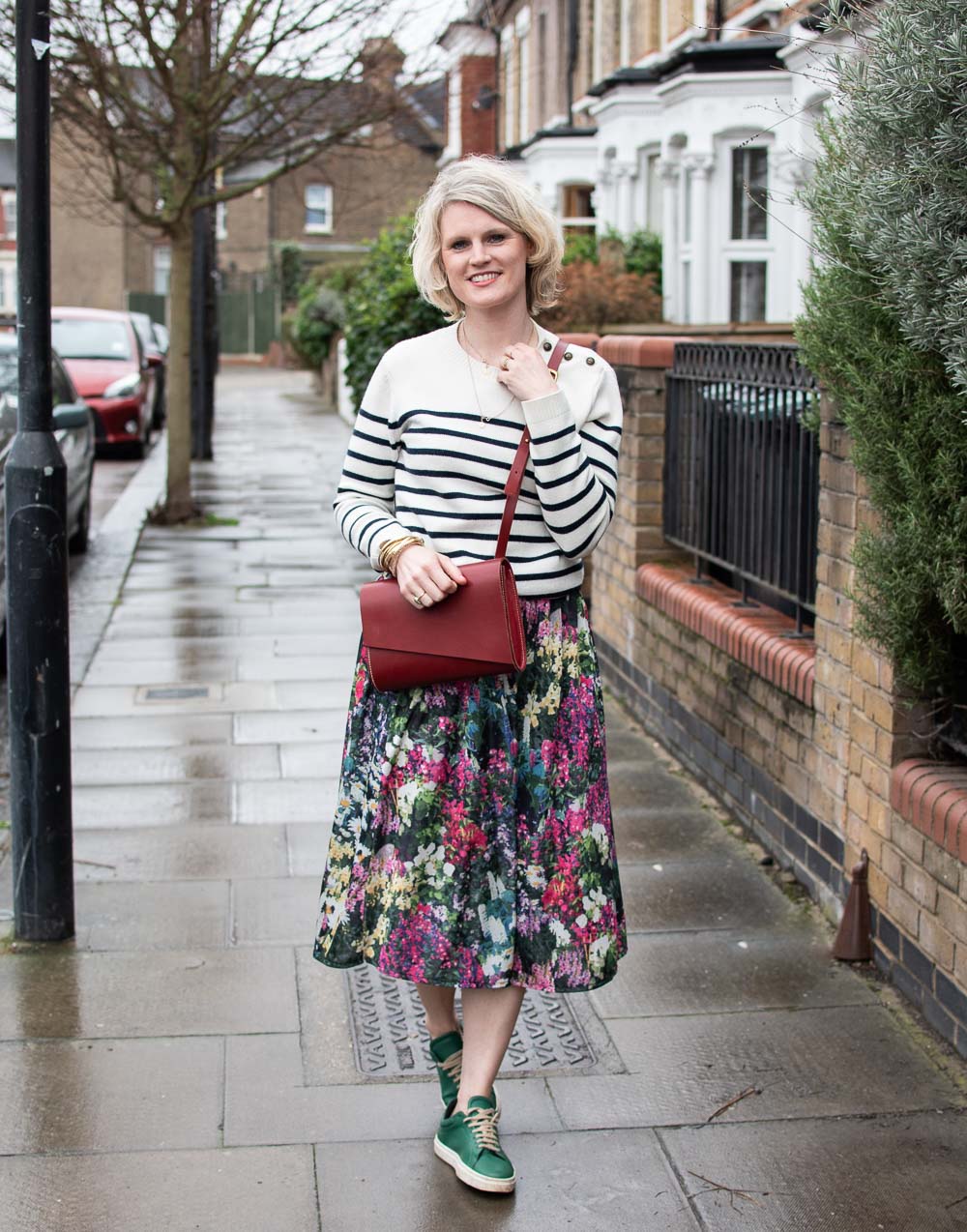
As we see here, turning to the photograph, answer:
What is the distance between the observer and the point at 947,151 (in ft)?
10.4

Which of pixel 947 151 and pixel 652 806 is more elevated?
pixel 947 151

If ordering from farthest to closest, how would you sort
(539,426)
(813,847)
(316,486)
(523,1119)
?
(316,486) → (813,847) → (523,1119) → (539,426)

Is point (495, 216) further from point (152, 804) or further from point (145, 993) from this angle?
point (152, 804)

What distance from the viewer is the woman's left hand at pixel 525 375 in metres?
3.11

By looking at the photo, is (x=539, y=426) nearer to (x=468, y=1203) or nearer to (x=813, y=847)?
(x=468, y=1203)

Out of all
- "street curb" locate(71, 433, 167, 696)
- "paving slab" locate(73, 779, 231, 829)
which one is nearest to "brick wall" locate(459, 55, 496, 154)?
"street curb" locate(71, 433, 167, 696)

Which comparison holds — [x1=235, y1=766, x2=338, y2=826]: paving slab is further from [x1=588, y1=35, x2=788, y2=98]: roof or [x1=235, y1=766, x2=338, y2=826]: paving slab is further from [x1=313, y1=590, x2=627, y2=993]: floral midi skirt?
[x1=588, y1=35, x2=788, y2=98]: roof

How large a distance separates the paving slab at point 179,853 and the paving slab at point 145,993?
0.65m

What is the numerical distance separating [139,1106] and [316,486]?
12814mm

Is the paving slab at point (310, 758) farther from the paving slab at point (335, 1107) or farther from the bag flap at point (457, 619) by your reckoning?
the bag flap at point (457, 619)

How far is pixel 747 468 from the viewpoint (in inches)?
239

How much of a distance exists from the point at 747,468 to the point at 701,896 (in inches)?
71.5

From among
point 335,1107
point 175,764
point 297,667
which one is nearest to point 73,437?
point 297,667

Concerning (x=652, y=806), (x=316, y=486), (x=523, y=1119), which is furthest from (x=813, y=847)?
(x=316, y=486)
